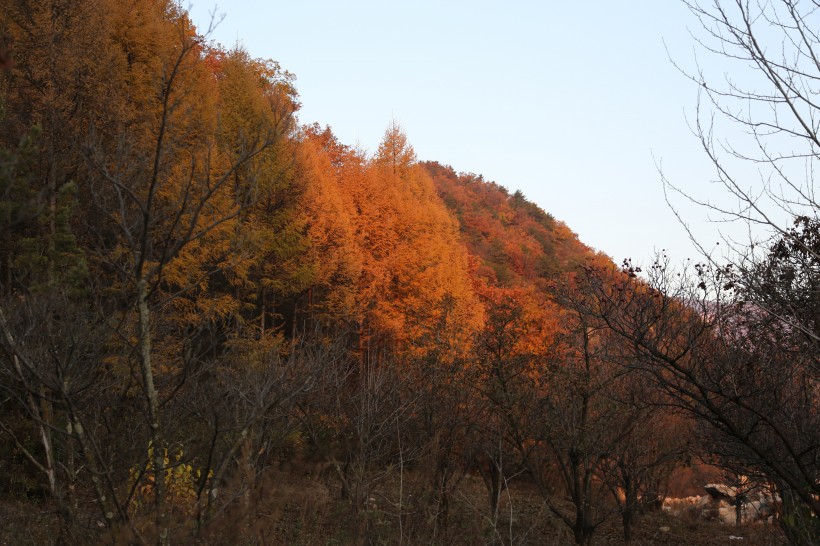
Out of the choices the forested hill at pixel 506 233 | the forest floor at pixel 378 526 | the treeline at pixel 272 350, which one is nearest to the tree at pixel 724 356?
the treeline at pixel 272 350

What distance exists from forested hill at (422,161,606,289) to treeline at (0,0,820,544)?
2131 centimetres

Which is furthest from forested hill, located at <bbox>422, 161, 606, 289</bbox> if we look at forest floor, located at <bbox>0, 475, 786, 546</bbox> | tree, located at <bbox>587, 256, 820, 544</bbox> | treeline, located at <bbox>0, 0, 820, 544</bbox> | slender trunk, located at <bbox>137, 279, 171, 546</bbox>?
slender trunk, located at <bbox>137, 279, 171, 546</bbox>

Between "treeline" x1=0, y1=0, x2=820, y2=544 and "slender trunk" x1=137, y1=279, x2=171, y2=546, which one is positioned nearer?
"slender trunk" x1=137, y1=279, x2=171, y2=546

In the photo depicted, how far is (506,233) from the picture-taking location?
54719 millimetres

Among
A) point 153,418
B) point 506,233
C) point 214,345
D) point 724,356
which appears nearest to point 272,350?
point 214,345

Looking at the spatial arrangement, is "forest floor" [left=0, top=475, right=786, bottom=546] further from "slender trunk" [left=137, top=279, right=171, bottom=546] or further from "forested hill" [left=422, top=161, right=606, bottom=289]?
"forested hill" [left=422, top=161, right=606, bottom=289]

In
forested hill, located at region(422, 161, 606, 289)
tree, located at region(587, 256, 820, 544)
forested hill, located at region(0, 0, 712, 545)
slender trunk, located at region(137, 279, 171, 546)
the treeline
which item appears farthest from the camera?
forested hill, located at region(422, 161, 606, 289)

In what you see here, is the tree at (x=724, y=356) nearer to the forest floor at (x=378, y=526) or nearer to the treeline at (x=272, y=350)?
the treeline at (x=272, y=350)

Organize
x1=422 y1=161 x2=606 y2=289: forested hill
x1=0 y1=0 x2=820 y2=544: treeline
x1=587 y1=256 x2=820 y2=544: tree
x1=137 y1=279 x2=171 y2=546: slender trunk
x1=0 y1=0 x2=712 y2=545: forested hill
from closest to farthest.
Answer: x1=137 y1=279 x2=171 y2=546: slender trunk → x1=0 y1=0 x2=712 y2=545: forested hill → x1=0 y1=0 x2=820 y2=544: treeline → x1=587 y1=256 x2=820 y2=544: tree → x1=422 y1=161 x2=606 y2=289: forested hill

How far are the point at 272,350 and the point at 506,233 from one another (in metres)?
49.5

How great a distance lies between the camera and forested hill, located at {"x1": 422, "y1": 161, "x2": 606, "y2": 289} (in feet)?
156

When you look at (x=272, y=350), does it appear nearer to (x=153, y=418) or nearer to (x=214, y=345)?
(x=214, y=345)

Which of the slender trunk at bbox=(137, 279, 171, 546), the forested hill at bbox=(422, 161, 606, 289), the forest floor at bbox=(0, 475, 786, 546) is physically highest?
the forested hill at bbox=(422, 161, 606, 289)

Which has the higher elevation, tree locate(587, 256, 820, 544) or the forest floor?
tree locate(587, 256, 820, 544)
